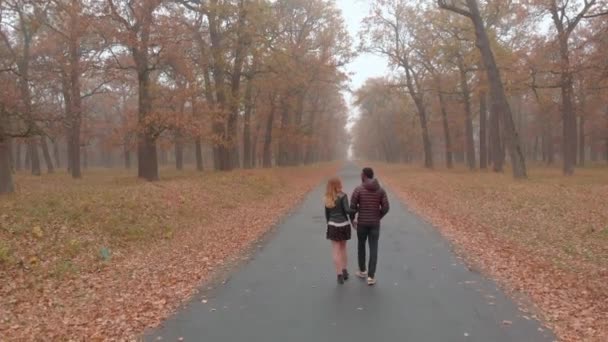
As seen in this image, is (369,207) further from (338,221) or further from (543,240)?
(543,240)

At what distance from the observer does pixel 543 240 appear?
1095 cm

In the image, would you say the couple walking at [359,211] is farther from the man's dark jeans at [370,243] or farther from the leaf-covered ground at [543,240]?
the leaf-covered ground at [543,240]

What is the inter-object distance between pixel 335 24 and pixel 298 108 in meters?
8.68

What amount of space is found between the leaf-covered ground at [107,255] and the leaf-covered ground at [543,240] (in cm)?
485

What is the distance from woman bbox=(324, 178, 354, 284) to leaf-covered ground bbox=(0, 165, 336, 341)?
7.45ft

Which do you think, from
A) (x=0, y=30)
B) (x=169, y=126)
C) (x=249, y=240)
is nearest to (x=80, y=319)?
(x=249, y=240)

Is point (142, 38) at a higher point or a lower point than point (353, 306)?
higher

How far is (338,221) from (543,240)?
217 inches

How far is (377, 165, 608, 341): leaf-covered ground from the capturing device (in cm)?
651

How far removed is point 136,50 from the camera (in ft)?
→ 72.7

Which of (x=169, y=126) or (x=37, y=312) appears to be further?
(x=169, y=126)

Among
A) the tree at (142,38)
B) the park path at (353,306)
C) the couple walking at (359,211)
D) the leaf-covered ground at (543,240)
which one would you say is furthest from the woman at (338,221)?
the tree at (142,38)

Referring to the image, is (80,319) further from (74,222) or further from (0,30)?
(0,30)

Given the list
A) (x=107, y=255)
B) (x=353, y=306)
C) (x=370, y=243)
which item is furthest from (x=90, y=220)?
(x=353, y=306)
